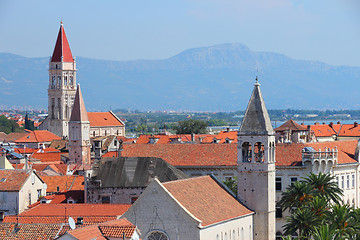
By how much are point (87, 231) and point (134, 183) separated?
28.4 m

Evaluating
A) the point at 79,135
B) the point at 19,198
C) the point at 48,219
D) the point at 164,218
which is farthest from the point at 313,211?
the point at 79,135

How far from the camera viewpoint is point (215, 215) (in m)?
50.0

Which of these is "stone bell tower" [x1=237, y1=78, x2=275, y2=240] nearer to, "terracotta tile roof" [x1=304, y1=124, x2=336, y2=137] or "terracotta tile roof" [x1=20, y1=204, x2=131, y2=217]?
"terracotta tile roof" [x1=20, y1=204, x2=131, y2=217]

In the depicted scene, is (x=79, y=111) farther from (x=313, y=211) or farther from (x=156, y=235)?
(x=156, y=235)

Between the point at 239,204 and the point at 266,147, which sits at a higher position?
the point at 266,147

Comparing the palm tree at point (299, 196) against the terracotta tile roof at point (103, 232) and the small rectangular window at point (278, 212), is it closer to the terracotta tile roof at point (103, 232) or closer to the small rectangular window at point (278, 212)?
the small rectangular window at point (278, 212)

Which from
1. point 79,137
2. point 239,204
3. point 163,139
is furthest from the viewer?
point 163,139

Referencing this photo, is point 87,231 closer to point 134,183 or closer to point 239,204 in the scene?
point 239,204

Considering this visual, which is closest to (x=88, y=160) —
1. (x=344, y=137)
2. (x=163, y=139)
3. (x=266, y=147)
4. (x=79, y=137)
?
(x=79, y=137)

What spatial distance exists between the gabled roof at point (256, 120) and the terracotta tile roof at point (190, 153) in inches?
786

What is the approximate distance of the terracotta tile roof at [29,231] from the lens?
47.5 m

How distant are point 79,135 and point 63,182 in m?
41.6

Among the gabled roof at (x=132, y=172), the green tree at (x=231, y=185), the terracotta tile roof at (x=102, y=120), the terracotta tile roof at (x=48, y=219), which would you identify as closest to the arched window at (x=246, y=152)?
the green tree at (x=231, y=185)

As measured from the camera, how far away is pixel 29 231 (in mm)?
48469
